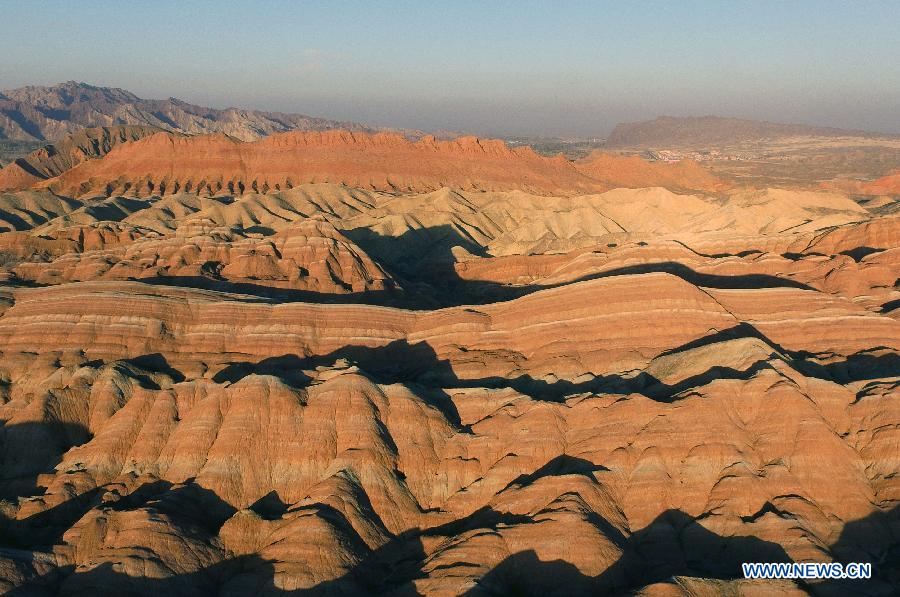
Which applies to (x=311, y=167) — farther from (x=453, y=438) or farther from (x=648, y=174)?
(x=453, y=438)

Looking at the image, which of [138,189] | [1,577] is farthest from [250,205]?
[1,577]

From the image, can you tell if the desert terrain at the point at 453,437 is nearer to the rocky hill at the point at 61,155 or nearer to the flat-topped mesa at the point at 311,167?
the flat-topped mesa at the point at 311,167

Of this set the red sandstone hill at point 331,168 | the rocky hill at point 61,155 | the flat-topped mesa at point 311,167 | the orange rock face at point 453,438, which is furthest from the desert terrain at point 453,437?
the rocky hill at point 61,155

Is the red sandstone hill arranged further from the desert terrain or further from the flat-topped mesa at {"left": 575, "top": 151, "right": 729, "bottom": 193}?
the desert terrain

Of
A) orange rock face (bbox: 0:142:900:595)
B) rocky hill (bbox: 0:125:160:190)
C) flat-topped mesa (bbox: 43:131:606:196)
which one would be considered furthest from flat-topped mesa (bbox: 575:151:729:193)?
orange rock face (bbox: 0:142:900:595)

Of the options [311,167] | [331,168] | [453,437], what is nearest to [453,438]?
[453,437]

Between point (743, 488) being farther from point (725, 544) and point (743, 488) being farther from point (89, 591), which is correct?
point (89, 591)
